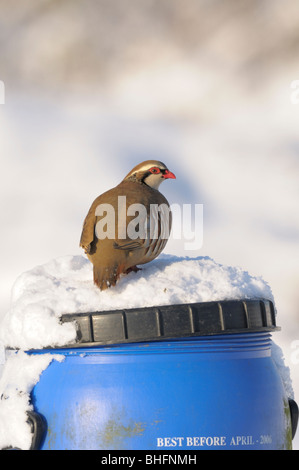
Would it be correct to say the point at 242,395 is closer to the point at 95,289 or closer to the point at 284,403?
the point at 284,403

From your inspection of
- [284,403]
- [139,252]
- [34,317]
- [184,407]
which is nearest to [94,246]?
[139,252]

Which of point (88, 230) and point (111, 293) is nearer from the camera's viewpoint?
point (111, 293)

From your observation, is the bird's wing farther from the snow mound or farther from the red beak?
the red beak

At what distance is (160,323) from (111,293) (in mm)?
155

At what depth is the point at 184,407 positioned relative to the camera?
1.05m

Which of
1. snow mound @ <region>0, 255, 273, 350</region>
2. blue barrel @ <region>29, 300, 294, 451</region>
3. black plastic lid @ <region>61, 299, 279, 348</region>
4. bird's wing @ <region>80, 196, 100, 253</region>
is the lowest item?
blue barrel @ <region>29, 300, 294, 451</region>

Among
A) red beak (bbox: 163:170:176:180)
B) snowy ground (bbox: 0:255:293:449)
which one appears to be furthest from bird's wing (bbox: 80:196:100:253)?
red beak (bbox: 163:170:176:180)

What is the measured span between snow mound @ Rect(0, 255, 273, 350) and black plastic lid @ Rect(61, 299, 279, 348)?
35 millimetres

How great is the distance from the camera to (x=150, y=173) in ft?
4.56

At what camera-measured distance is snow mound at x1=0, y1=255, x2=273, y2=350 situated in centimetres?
112

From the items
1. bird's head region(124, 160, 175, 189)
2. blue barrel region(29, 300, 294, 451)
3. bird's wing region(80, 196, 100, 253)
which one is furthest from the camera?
bird's head region(124, 160, 175, 189)

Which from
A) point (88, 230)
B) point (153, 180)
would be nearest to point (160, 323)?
point (88, 230)

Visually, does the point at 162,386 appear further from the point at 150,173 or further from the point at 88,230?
the point at 150,173
